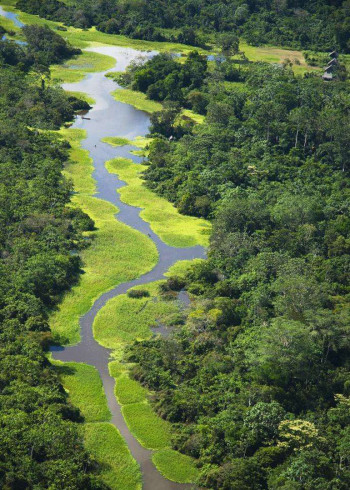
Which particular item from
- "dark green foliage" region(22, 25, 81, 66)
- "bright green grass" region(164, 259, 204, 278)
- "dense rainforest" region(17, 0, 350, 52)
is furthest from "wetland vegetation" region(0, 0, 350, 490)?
"dense rainforest" region(17, 0, 350, 52)

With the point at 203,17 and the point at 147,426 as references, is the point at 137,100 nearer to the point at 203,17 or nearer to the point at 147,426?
the point at 203,17

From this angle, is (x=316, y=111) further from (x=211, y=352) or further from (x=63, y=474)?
(x=63, y=474)

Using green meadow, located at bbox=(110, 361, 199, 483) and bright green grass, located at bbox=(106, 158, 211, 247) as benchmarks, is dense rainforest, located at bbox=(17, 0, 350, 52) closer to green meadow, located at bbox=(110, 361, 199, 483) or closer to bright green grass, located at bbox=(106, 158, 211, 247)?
bright green grass, located at bbox=(106, 158, 211, 247)

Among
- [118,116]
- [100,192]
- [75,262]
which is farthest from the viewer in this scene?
[118,116]

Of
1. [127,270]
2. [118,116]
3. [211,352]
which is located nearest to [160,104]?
[118,116]

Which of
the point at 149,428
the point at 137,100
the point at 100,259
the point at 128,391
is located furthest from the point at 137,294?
the point at 137,100
